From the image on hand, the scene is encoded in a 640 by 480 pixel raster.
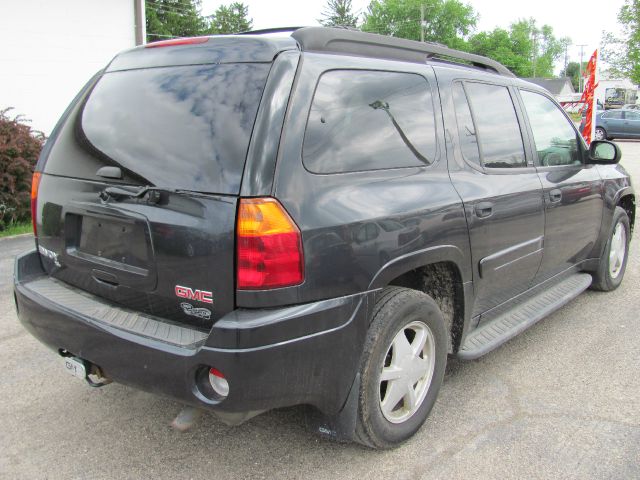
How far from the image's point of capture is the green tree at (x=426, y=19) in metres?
86.8

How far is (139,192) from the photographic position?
2389mm

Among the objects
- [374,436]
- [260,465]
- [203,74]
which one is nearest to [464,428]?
[374,436]

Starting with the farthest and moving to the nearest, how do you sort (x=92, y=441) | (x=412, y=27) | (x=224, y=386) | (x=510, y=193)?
(x=412, y=27), (x=510, y=193), (x=92, y=441), (x=224, y=386)

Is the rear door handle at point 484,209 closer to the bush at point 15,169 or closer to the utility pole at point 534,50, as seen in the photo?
the bush at point 15,169

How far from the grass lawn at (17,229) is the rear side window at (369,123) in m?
6.31

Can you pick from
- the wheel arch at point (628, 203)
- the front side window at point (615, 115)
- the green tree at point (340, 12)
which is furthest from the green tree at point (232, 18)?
the wheel arch at point (628, 203)

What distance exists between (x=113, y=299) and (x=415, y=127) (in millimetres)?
1685

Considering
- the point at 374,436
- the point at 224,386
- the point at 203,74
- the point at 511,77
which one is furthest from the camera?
the point at 511,77

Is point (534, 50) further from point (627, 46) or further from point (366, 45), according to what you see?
point (366, 45)

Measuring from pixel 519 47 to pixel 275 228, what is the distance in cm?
10706

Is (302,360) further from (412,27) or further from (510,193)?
(412,27)

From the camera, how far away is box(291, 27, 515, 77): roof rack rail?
8.14 feet

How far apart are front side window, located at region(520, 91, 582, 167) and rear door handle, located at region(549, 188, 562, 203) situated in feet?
0.66

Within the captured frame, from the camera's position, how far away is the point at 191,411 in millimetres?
2465
